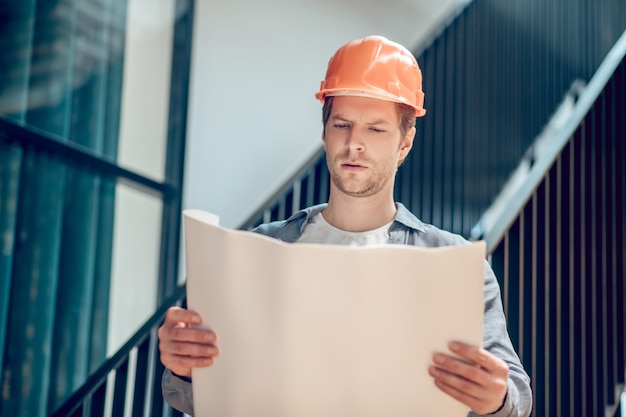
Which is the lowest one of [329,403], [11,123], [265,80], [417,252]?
[329,403]

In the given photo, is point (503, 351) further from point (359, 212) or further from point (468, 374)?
point (359, 212)

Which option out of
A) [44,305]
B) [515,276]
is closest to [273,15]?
[44,305]

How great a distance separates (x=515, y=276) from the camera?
2.02m

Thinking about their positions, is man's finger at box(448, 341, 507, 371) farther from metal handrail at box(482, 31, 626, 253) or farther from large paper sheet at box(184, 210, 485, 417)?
metal handrail at box(482, 31, 626, 253)

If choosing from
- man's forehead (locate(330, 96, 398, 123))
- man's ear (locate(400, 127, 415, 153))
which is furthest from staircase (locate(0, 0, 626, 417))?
man's forehead (locate(330, 96, 398, 123))

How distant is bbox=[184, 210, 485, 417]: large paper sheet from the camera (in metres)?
1.09

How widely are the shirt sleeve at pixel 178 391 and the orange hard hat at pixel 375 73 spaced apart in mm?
598

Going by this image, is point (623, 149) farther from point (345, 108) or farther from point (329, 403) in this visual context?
point (329, 403)

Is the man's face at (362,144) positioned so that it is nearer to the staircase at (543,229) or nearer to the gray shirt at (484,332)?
the gray shirt at (484,332)

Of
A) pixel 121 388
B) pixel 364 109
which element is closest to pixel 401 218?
pixel 364 109

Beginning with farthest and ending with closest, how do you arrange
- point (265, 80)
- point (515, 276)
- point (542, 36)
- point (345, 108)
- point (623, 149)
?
point (542, 36) < point (265, 80) < point (623, 149) < point (515, 276) < point (345, 108)

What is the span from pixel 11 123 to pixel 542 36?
296 centimetres

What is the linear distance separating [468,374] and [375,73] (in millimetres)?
642

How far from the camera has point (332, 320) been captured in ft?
3.66
